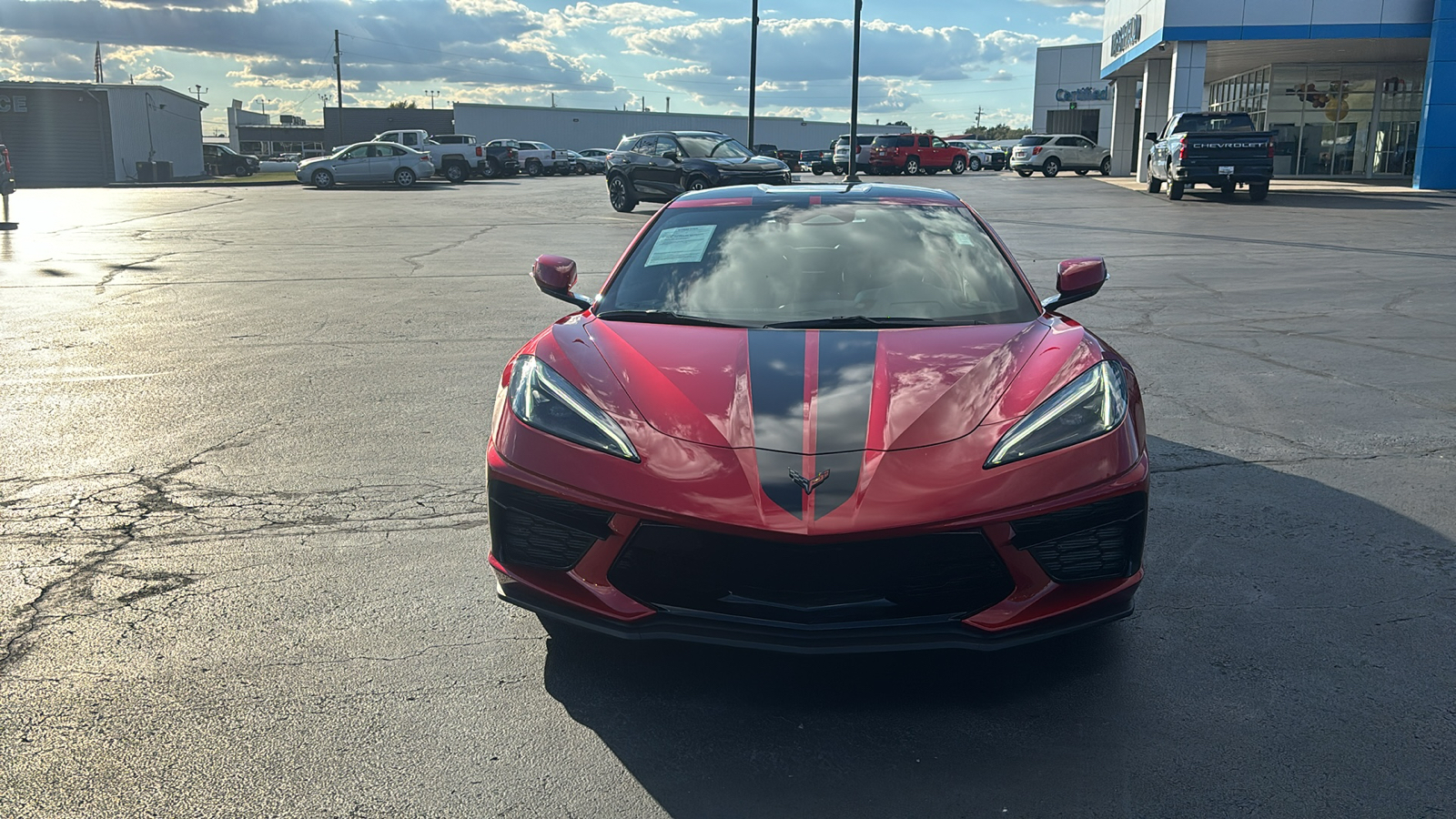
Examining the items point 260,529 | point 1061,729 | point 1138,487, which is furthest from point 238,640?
point 1138,487

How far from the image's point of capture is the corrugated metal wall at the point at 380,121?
270ft

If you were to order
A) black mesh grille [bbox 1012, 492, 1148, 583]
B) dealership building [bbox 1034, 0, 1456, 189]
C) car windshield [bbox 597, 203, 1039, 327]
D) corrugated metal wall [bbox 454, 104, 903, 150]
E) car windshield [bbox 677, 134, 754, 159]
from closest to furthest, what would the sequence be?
1. black mesh grille [bbox 1012, 492, 1148, 583]
2. car windshield [bbox 597, 203, 1039, 327]
3. car windshield [bbox 677, 134, 754, 159]
4. dealership building [bbox 1034, 0, 1456, 189]
5. corrugated metal wall [bbox 454, 104, 903, 150]

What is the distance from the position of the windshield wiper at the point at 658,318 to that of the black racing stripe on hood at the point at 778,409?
214mm

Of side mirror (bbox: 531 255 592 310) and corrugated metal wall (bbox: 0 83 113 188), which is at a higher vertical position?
corrugated metal wall (bbox: 0 83 113 188)

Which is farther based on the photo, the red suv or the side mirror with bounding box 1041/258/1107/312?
the red suv

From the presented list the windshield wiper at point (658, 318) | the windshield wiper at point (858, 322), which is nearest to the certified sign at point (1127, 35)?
the windshield wiper at point (858, 322)

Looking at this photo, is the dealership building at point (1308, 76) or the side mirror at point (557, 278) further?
the dealership building at point (1308, 76)

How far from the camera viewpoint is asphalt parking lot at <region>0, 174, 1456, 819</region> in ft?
8.81

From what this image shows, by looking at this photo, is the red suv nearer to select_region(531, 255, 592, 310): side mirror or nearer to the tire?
the tire

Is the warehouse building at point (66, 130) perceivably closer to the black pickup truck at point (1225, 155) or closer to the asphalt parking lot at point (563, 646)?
the black pickup truck at point (1225, 155)

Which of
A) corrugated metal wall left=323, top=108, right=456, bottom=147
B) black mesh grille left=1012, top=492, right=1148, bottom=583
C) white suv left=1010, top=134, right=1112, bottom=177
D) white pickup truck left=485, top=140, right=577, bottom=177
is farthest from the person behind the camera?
corrugated metal wall left=323, top=108, right=456, bottom=147

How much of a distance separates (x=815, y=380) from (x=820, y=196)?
177 cm

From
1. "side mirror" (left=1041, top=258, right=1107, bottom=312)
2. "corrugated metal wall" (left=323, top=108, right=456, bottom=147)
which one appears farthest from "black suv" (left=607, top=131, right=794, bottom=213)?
"corrugated metal wall" (left=323, top=108, right=456, bottom=147)

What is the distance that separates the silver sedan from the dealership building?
23401 mm
